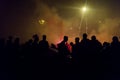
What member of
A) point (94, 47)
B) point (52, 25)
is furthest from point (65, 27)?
point (94, 47)

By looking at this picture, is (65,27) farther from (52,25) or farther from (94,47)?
(94,47)

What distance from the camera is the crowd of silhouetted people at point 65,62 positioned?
26.0ft

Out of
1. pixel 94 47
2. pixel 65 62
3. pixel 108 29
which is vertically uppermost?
pixel 108 29

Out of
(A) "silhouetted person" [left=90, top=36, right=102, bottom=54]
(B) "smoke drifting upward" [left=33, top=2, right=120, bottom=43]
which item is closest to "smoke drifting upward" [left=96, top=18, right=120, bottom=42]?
(B) "smoke drifting upward" [left=33, top=2, right=120, bottom=43]

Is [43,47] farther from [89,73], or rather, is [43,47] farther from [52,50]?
[89,73]

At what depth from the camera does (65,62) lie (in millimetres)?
8180

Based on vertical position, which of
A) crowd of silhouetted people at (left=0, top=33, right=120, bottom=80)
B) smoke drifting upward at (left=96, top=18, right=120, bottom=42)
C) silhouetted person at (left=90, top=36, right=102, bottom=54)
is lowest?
crowd of silhouetted people at (left=0, top=33, right=120, bottom=80)

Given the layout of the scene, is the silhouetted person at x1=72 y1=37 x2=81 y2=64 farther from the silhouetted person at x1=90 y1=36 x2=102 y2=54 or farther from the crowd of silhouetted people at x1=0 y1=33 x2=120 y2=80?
the silhouetted person at x1=90 y1=36 x2=102 y2=54

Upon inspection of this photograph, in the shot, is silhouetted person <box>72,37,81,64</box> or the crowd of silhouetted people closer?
the crowd of silhouetted people

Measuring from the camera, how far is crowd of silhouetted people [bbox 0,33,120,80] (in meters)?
7.93

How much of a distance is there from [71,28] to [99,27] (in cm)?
343

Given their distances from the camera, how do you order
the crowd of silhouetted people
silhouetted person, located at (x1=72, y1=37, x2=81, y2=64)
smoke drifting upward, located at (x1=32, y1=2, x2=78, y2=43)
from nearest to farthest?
the crowd of silhouetted people → silhouetted person, located at (x1=72, y1=37, x2=81, y2=64) → smoke drifting upward, located at (x1=32, y1=2, x2=78, y2=43)

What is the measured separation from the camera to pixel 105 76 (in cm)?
792

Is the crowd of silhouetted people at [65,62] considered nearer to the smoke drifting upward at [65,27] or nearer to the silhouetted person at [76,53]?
the silhouetted person at [76,53]
